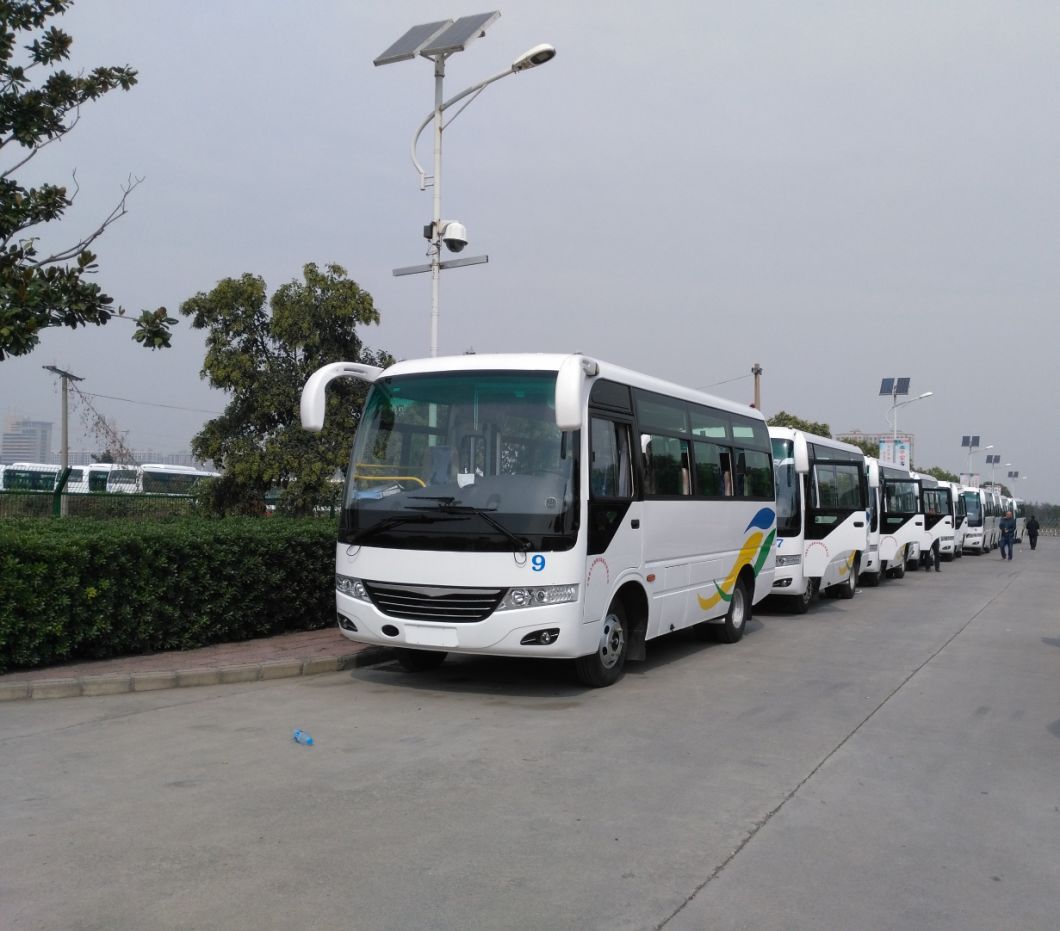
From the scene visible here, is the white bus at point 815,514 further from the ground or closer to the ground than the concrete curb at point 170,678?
further from the ground

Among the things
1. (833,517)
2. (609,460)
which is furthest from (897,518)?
(609,460)

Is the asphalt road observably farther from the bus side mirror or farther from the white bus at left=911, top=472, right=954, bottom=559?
the white bus at left=911, top=472, right=954, bottom=559

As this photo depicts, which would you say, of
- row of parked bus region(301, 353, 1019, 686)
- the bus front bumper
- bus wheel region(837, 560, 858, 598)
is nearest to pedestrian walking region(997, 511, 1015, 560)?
bus wheel region(837, 560, 858, 598)

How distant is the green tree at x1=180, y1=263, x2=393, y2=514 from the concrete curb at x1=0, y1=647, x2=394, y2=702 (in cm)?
1059

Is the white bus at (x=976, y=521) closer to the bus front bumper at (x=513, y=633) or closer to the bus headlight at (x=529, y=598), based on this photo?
the bus front bumper at (x=513, y=633)

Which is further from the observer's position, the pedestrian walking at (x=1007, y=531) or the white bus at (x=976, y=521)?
the white bus at (x=976, y=521)

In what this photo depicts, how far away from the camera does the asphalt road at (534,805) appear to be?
4.25 m

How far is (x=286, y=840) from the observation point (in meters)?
4.94

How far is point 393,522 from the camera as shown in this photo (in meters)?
8.61

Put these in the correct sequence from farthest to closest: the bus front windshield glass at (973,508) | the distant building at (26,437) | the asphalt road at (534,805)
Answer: the distant building at (26,437)
the bus front windshield glass at (973,508)
the asphalt road at (534,805)

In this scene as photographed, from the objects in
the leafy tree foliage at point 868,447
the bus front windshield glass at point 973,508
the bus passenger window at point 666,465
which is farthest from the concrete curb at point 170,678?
the leafy tree foliage at point 868,447

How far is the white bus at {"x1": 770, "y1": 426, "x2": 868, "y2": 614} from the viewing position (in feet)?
52.9

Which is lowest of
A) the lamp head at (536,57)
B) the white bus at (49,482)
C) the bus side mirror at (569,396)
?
the white bus at (49,482)

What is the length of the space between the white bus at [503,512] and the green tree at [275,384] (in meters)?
10.8
